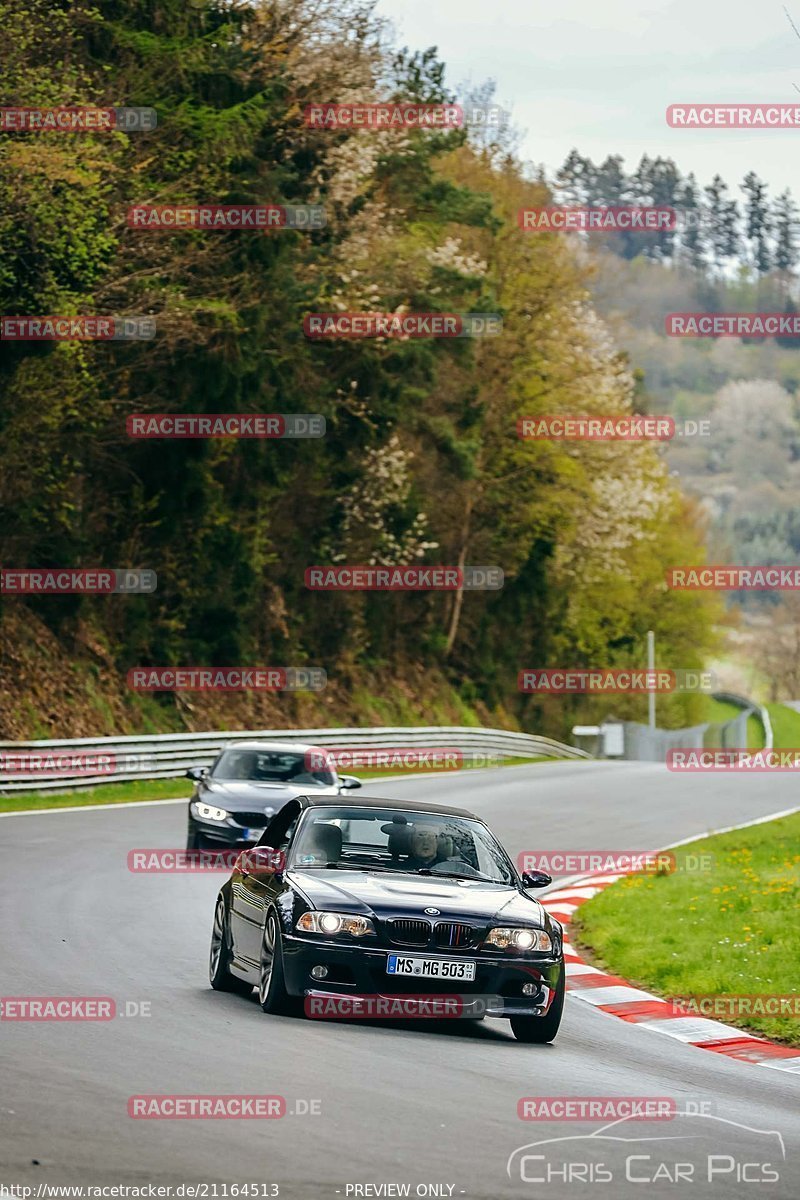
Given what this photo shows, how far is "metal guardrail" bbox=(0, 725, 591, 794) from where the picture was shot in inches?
1237

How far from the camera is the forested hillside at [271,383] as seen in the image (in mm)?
33062

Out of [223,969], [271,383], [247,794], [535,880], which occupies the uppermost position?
[271,383]

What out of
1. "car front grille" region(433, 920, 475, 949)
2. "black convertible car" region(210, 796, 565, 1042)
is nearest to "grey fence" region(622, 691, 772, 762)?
"black convertible car" region(210, 796, 565, 1042)

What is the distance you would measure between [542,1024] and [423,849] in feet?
4.67

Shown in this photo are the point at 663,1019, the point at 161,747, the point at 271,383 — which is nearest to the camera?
the point at 663,1019

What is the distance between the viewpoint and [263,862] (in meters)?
11.9

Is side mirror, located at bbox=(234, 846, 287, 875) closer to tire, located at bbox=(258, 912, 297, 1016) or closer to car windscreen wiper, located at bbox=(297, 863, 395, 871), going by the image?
car windscreen wiper, located at bbox=(297, 863, 395, 871)

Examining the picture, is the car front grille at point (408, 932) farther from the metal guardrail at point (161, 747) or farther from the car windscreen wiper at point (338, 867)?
the metal guardrail at point (161, 747)

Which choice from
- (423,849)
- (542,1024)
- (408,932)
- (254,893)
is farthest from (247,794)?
(408,932)

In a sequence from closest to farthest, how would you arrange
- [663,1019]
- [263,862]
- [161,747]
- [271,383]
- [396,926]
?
1. [396,926]
2. [263,862]
3. [663,1019]
4. [161,747]
5. [271,383]

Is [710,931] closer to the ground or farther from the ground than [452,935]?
closer to the ground

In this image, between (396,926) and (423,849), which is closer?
(396,926)

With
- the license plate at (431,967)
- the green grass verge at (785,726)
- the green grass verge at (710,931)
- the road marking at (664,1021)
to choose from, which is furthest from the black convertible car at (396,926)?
the green grass verge at (785,726)

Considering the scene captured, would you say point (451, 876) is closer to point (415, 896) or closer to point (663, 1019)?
point (415, 896)
